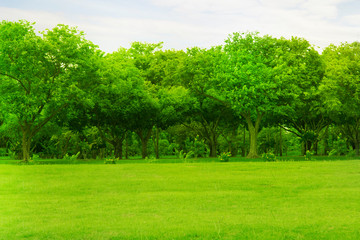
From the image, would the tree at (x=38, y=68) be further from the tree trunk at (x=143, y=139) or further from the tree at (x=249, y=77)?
the tree at (x=249, y=77)

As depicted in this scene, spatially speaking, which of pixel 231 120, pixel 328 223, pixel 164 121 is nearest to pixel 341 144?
pixel 231 120

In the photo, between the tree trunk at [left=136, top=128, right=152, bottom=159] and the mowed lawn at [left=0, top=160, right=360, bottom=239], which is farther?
the tree trunk at [left=136, top=128, right=152, bottom=159]

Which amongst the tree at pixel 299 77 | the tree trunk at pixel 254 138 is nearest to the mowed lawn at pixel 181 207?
the tree trunk at pixel 254 138

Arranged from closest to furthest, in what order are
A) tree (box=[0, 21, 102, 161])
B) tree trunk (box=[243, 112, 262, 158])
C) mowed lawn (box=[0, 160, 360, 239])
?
mowed lawn (box=[0, 160, 360, 239])
tree (box=[0, 21, 102, 161])
tree trunk (box=[243, 112, 262, 158])

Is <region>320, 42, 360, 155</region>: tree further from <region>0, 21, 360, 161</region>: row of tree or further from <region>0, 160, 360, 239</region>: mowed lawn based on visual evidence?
<region>0, 160, 360, 239</region>: mowed lawn

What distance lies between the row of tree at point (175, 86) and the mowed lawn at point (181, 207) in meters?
17.5

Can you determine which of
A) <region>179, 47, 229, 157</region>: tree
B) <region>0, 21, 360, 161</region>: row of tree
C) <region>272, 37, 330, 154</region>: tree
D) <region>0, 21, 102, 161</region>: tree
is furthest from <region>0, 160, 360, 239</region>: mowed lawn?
<region>179, 47, 229, 157</region>: tree

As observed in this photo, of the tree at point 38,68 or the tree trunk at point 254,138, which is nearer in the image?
the tree at point 38,68

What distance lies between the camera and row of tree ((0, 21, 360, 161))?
127ft

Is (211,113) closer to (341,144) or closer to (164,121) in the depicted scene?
(164,121)

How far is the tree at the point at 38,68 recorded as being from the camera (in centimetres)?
3762

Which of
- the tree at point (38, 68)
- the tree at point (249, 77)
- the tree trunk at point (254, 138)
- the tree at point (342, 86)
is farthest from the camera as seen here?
the tree trunk at point (254, 138)

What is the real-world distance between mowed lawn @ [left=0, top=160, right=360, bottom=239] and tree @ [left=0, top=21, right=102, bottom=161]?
15930 mm

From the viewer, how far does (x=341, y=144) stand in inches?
2077
